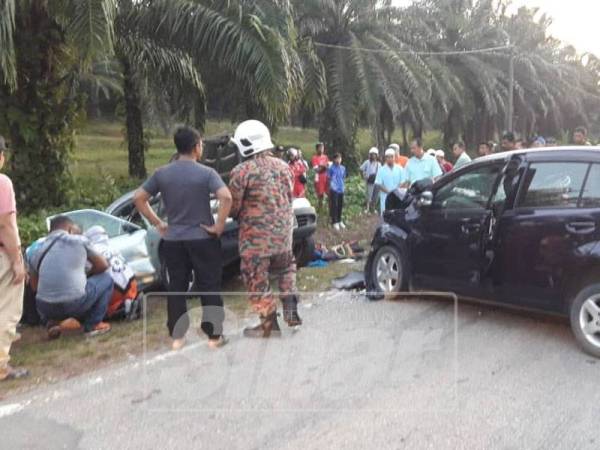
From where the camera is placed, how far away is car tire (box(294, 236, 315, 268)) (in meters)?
9.02

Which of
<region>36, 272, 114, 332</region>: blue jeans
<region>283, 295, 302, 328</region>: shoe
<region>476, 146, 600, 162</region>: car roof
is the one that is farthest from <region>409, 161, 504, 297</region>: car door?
<region>36, 272, 114, 332</region>: blue jeans

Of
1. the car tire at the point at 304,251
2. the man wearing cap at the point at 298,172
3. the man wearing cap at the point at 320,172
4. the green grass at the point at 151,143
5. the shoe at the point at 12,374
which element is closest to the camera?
the shoe at the point at 12,374

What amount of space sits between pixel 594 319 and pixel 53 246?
4.27 m

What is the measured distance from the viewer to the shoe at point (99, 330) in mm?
6027

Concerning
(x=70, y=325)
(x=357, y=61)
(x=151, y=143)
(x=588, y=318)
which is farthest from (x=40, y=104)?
(x=151, y=143)

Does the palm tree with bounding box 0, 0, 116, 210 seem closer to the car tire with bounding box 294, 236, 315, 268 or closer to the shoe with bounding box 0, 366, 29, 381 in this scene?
the car tire with bounding box 294, 236, 315, 268

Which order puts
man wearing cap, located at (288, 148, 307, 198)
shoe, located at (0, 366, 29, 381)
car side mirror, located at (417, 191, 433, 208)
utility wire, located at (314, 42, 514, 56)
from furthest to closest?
utility wire, located at (314, 42, 514, 56) → man wearing cap, located at (288, 148, 307, 198) → car side mirror, located at (417, 191, 433, 208) → shoe, located at (0, 366, 29, 381)

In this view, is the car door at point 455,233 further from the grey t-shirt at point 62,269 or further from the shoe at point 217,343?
the grey t-shirt at point 62,269

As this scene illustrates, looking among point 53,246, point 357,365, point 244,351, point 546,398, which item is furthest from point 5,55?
point 546,398

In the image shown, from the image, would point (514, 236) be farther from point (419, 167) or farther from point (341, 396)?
point (419, 167)

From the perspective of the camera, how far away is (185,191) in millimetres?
5109

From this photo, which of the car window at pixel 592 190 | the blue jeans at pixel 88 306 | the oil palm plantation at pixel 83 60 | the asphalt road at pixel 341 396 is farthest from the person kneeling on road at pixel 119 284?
the car window at pixel 592 190

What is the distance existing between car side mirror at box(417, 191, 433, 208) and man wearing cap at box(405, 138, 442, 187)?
367 centimetres

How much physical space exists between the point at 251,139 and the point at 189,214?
738 mm
